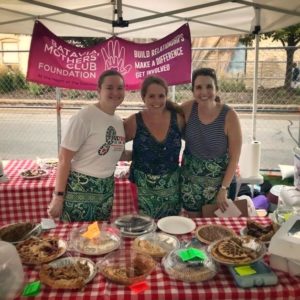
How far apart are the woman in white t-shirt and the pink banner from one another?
5.60 ft

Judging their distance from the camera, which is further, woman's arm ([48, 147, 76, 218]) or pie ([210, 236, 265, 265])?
woman's arm ([48, 147, 76, 218])

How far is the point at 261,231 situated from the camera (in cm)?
178

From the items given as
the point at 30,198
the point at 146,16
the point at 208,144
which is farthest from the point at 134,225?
the point at 146,16

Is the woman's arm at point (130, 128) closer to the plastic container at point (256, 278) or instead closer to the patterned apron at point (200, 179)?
the patterned apron at point (200, 179)

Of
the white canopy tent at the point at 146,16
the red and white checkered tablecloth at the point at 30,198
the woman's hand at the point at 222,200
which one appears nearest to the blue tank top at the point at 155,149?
the woman's hand at the point at 222,200

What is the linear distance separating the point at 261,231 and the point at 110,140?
1.01 metres

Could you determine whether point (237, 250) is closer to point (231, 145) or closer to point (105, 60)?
point (231, 145)

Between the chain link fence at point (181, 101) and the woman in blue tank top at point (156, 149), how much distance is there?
4402 mm

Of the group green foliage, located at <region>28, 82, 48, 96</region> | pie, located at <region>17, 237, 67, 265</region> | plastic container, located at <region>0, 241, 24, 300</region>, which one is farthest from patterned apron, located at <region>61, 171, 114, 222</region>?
green foliage, located at <region>28, 82, 48, 96</region>

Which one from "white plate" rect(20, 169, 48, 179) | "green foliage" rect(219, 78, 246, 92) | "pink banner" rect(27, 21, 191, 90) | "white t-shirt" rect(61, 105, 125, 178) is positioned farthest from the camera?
"green foliage" rect(219, 78, 246, 92)

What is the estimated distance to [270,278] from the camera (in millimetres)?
1401

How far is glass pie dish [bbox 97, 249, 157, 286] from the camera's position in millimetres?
1408

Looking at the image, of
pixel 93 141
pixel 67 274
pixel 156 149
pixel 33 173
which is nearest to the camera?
pixel 67 274

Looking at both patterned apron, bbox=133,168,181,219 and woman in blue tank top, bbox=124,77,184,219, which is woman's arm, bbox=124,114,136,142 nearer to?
woman in blue tank top, bbox=124,77,184,219
